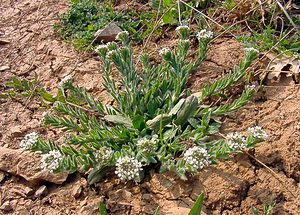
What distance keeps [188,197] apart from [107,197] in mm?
448

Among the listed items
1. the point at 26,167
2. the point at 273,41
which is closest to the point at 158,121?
the point at 26,167

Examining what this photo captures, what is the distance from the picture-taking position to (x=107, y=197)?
2.34m


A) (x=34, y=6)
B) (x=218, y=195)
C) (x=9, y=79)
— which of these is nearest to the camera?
(x=218, y=195)

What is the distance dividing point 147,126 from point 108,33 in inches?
48.4

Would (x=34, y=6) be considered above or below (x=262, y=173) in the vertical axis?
above

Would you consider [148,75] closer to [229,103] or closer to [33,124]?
[229,103]

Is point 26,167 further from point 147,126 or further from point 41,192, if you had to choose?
point 147,126

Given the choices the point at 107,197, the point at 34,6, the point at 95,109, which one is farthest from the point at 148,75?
the point at 34,6

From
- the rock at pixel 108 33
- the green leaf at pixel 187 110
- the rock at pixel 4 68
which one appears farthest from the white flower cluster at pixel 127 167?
the rock at pixel 4 68

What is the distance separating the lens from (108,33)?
3.46 meters

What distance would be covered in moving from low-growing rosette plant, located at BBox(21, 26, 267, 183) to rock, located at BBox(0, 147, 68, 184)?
171 millimetres

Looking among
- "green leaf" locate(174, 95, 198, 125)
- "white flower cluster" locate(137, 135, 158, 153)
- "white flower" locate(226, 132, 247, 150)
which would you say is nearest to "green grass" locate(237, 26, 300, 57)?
"green leaf" locate(174, 95, 198, 125)

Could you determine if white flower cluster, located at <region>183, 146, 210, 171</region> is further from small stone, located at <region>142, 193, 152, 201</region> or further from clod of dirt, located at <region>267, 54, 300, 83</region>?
clod of dirt, located at <region>267, 54, 300, 83</region>

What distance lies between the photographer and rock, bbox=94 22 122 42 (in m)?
3.45
